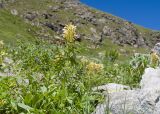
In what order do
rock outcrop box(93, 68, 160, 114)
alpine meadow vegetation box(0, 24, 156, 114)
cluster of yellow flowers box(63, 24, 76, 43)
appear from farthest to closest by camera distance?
cluster of yellow flowers box(63, 24, 76, 43), alpine meadow vegetation box(0, 24, 156, 114), rock outcrop box(93, 68, 160, 114)

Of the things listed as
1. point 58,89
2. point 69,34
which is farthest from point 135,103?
point 69,34

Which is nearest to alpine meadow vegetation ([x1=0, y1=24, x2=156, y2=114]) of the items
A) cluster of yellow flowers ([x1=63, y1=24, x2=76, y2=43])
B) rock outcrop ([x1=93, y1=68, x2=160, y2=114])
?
cluster of yellow flowers ([x1=63, y1=24, x2=76, y2=43])

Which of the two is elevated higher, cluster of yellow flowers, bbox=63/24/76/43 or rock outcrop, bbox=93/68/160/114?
cluster of yellow flowers, bbox=63/24/76/43

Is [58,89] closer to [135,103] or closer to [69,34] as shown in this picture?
[135,103]

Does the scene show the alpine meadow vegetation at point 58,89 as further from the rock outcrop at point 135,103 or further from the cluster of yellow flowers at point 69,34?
the rock outcrop at point 135,103

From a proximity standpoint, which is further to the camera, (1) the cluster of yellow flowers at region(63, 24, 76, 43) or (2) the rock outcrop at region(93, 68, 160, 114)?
(1) the cluster of yellow flowers at region(63, 24, 76, 43)

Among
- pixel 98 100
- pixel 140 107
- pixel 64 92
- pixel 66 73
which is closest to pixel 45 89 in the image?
pixel 64 92

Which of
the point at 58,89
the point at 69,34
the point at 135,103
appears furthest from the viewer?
the point at 69,34

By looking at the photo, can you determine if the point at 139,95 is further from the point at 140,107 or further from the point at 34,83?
the point at 34,83

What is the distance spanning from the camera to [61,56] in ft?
35.8

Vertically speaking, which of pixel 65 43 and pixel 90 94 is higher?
pixel 65 43

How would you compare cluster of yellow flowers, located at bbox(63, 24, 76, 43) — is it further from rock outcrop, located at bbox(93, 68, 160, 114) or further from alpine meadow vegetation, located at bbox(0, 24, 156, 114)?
rock outcrop, located at bbox(93, 68, 160, 114)

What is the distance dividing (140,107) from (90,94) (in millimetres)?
1713

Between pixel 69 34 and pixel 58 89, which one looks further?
pixel 69 34
